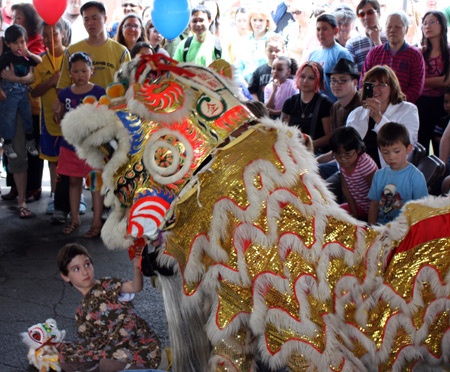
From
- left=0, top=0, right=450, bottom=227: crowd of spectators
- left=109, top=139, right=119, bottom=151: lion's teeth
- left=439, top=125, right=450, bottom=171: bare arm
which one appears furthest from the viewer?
left=439, top=125, right=450, bottom=171: bare arm

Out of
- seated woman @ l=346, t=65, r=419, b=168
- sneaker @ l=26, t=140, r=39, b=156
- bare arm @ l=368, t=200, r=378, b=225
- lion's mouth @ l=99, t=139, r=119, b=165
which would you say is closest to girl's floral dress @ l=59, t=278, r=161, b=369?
lion's mouth @ l=99, t=139, r=119, b=165

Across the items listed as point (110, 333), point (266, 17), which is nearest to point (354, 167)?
point (110, 333)

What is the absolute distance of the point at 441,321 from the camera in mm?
1875

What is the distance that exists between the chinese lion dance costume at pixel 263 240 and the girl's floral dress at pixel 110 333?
0.45 meters

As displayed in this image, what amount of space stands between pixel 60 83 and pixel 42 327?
2392mm

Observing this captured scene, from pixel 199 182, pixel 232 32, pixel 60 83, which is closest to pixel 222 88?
pixel 199 182

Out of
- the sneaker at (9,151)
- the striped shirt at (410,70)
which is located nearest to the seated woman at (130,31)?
the sneaker at (9,151)

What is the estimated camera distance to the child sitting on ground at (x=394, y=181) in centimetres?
276

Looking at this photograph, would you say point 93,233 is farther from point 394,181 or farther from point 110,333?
point 394,181

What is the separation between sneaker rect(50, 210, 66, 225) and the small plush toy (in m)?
2.05

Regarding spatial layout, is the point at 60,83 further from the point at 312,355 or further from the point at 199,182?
the point at 312,355

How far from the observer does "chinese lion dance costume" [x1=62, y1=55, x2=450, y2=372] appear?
72.5 inches

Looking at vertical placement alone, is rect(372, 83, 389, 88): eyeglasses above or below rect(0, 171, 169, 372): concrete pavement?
above

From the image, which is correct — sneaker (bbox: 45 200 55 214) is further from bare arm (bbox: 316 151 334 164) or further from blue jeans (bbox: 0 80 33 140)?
bare arm (bbox: 316 151 334 164)
